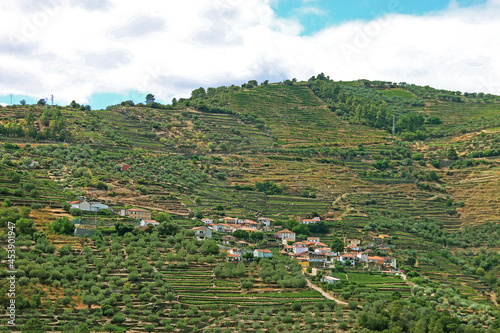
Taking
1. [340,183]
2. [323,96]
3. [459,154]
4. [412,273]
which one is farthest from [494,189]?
[323,96]

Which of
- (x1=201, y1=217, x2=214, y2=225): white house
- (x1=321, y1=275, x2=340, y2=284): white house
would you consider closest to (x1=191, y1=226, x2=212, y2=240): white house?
(x1=201, y1=217, x2=214, y2=225): white house

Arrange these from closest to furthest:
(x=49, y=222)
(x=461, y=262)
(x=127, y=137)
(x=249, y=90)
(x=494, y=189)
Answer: (x=49, y=222) → (x=461, y=262) → (x=494, y=189) → (x=127, y=137) → (x=249, y=90)

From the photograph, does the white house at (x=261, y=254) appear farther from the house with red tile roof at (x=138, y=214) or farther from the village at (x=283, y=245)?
the house with red tile roof at (x=138, y=214)

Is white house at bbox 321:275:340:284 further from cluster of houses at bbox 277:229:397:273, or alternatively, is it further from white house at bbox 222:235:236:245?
white house at bbox 222:235:236:245

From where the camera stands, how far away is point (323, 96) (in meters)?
119

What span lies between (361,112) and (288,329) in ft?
232

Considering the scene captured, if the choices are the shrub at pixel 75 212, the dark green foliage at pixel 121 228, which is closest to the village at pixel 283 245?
the shrub at pixel 75 212

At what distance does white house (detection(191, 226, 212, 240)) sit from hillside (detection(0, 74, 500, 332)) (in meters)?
1.99

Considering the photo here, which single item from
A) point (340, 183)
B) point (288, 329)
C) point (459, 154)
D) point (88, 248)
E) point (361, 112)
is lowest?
point (288, 329)

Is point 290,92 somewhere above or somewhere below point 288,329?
above

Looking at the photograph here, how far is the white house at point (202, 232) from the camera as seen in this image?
5719 cm

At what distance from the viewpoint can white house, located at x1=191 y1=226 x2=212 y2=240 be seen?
57188mm

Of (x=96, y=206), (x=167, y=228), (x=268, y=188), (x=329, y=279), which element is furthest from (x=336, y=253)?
(x=96, y=206)

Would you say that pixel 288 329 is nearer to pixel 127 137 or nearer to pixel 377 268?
pixel 377 268
